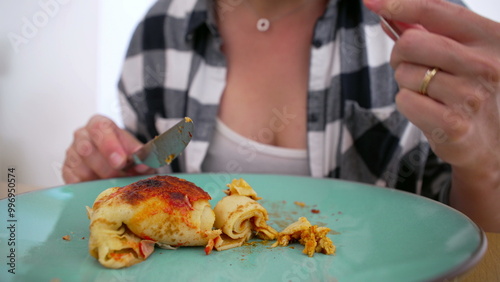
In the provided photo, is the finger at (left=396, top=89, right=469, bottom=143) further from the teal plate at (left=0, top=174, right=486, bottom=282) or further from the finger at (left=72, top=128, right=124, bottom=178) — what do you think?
the finger at (left=72, top=128, right=124, bottom=178)

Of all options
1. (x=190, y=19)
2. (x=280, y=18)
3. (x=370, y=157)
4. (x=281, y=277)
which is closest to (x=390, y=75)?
(x=370, y=157)

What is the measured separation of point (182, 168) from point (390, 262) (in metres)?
0.94

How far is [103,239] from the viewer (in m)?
0.45

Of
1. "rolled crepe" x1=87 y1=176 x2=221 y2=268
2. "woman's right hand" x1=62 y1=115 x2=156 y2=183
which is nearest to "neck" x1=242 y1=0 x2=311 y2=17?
"woman's right hand" x1=62 y1=115 x2=156 y2=183

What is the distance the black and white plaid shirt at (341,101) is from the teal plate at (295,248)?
464 mm

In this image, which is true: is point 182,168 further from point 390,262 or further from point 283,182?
point 390,262


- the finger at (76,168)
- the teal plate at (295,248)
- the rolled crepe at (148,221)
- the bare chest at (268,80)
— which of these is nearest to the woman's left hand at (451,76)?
the teal plate at (295,248)

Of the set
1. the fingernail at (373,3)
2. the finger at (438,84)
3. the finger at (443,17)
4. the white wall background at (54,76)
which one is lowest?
the white wall background at (54,76)

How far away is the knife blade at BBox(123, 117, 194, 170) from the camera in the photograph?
22.8 inches

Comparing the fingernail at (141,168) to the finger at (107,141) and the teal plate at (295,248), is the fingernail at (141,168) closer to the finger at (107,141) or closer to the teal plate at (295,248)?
the finger at (107,141)

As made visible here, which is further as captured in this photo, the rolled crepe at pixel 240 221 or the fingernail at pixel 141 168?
the fingernail at pixel 141 168

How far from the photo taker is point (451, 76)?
0.63m

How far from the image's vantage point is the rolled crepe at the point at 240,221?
0.52 m

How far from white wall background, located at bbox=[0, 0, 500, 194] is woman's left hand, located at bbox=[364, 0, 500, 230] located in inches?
81.0
